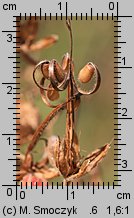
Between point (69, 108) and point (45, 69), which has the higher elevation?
point (45, 69)

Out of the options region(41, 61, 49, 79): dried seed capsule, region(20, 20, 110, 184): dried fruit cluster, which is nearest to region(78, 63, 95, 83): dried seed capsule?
region(20, 20, 110, 184): dried fruit cluster

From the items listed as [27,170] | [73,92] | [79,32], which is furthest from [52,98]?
[79,32]

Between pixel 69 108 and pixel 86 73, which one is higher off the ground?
pixel 86 73

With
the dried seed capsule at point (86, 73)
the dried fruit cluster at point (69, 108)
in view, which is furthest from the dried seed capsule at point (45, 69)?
the dried seed capsule at point (86, 73)

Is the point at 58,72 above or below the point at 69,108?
above

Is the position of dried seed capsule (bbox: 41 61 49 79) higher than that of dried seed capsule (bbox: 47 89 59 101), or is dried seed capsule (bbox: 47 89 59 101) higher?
dried seed capsule (bbox: 41 61 49 79)

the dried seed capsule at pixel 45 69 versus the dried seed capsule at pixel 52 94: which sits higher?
the dried seed capsule at pixel 45 69

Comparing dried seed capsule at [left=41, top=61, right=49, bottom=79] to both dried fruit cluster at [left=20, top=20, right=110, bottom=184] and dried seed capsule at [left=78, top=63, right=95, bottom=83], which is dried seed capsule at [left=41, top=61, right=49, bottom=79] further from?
dried seed capsule at [left=78, top=63, right=95, bottom=83]

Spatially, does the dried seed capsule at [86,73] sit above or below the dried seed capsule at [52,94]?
above

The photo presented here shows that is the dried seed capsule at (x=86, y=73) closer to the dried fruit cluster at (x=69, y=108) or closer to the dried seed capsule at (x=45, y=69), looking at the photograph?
the dried fruit cluster at (x=69, y=108)
